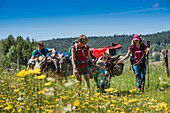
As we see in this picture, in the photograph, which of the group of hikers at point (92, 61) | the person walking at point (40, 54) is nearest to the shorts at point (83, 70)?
the group of hikers at point (92, 61)

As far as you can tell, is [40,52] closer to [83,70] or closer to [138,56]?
[83,70]

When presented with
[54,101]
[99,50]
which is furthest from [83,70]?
[54,101]

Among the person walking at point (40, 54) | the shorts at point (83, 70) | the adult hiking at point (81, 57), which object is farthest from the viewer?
the person walking at point (40, 54)

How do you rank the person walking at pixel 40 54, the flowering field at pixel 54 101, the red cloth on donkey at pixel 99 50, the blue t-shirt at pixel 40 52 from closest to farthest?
the flowering field at pixel 54 101
the red cloth on donkey at pixel 99 50
the person walking at pixel 40 54
the blue t-shirt at pixel 40 52

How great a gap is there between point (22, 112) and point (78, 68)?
500 centimetres

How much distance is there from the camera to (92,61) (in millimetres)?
9031

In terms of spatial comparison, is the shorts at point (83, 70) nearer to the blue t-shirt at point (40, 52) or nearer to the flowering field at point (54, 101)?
the flowering field at point (54, 101)

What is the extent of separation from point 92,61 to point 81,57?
0.36 m

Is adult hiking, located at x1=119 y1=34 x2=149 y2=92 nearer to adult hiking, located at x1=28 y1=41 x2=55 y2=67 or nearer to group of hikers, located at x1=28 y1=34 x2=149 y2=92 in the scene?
group of hikers, located at x1=28 y1=34 x2=149 y2=92

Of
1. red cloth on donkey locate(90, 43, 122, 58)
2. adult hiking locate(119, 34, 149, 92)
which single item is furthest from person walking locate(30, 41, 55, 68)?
adult hiking locate(119, 34, 149, 92)

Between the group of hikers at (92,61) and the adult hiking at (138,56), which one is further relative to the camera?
the adult hiking at (138,56)

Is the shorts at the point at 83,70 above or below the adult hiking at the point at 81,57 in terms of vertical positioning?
below

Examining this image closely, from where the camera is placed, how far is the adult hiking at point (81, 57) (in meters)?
8.66

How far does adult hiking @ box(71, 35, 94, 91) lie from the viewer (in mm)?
8656
